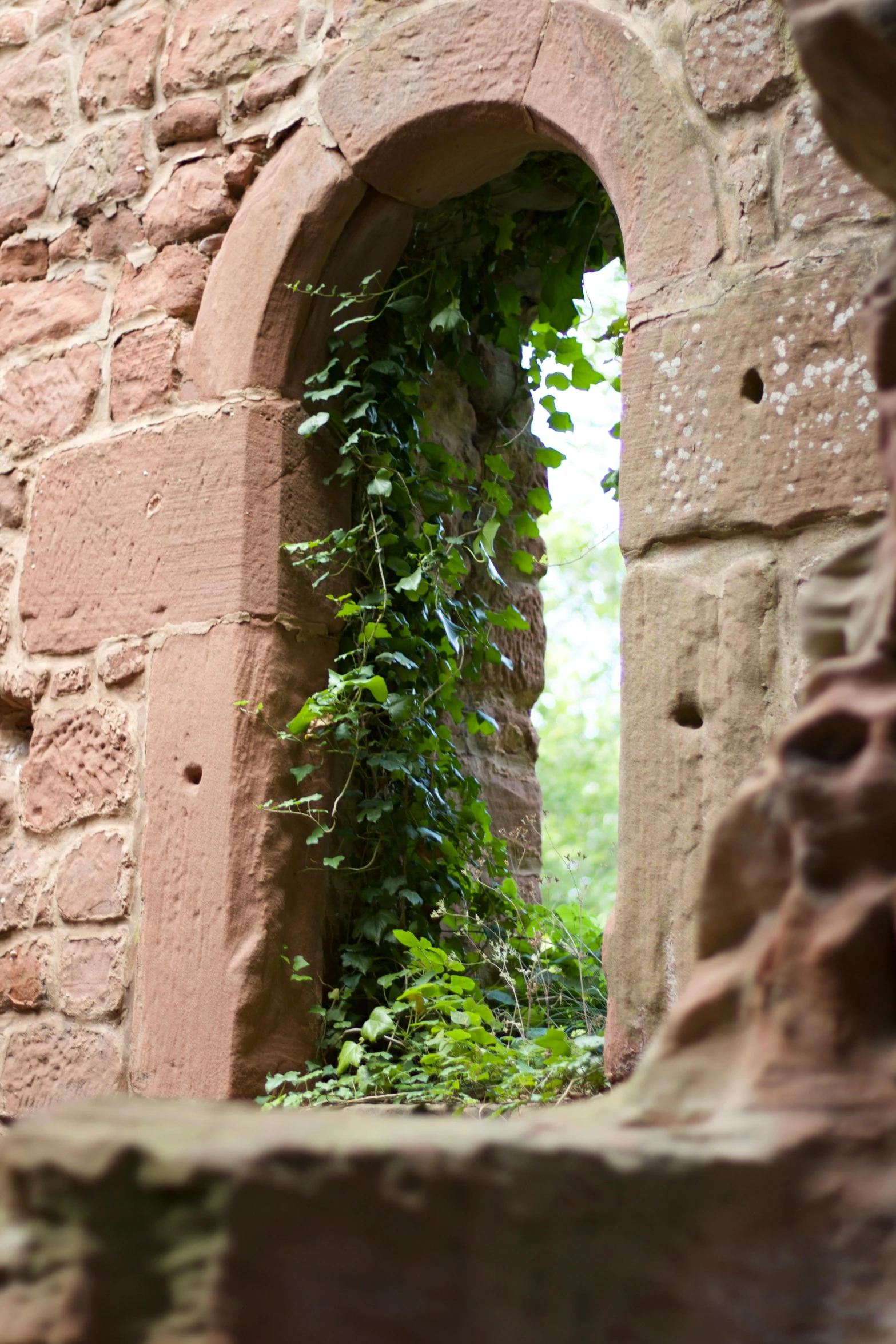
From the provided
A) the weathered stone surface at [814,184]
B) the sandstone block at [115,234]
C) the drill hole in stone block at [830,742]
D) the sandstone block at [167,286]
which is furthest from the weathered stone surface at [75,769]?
the drill hole in stone block at [830,742]

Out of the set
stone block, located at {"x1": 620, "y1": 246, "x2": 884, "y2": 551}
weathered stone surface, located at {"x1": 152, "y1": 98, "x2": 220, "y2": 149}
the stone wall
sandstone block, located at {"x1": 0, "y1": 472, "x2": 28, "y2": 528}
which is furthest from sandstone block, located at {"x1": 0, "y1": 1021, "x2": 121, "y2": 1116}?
weathered stone surface, located at {"x1": 152, "y1": 98, "x2": 220, "y2": 149}

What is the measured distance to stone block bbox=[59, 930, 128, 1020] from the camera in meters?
3.14

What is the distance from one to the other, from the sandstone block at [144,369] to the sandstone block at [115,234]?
0.82 feet

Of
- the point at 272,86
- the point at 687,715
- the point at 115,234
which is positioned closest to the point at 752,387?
the point at 687,715

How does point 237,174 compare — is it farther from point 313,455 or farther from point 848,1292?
point 848,1292

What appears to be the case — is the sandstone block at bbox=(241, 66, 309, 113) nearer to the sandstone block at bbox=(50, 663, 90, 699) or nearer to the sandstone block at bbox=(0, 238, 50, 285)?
the sandstone block at bbox=(0, 238, 50, 285)

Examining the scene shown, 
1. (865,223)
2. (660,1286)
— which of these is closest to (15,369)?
(865,223)

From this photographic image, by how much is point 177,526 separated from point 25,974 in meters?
1.13

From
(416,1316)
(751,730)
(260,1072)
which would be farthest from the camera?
(260,1072)

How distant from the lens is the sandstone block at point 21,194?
370 centimetres

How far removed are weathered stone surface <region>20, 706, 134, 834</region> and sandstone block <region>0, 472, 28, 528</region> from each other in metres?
0.54

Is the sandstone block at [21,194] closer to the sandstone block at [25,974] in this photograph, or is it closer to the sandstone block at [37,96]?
the sandstone block at [37,96]

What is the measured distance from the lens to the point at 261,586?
3.07 m

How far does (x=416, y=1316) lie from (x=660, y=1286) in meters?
0.16
